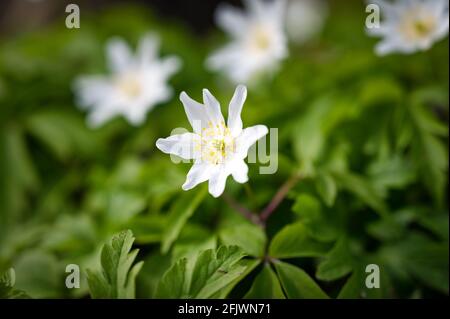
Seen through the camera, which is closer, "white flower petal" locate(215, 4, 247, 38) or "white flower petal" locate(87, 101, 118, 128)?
"white flower petal" locate(87, 101, 118, 128)

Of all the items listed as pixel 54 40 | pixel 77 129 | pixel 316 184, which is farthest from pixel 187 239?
pixel 54 40

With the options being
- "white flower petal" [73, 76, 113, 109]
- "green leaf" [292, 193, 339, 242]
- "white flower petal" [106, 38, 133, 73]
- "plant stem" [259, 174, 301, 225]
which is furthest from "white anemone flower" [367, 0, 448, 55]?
"white flower petal" [73, 76, 113, 109]

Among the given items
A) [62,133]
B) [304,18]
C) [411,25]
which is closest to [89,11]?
[304,18]

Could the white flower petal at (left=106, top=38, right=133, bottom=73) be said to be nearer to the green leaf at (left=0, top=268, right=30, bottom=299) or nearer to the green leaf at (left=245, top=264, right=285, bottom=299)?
the green leaf at (left=0, top=268, right=30, bottom=299)

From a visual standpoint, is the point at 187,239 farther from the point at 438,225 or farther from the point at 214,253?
the point at 438,225

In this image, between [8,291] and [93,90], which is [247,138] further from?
[93,90]

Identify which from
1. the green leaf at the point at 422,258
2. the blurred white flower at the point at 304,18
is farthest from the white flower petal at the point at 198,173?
the blurred white flower at the point at 304,18
